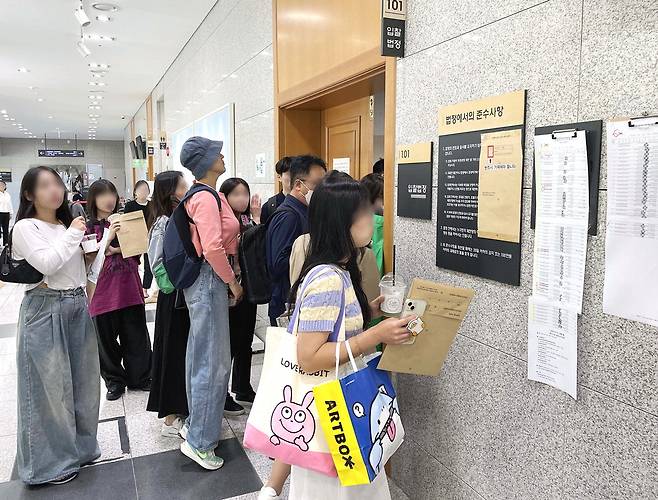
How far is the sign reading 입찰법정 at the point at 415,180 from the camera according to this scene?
227 centimetres

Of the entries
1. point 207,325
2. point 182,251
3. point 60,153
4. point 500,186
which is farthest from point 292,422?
point 60,153

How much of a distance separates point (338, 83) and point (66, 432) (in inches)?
95.9

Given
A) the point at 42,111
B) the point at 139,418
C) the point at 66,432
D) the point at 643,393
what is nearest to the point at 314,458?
the point at 643,393

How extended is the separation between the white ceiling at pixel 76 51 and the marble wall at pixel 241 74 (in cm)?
43

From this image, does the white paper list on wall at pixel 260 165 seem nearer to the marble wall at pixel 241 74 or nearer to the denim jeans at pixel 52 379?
the marble wall at pixel 241 74

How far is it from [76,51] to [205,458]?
8130 millimetres

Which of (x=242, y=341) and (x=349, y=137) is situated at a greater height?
(x=349, y=137)

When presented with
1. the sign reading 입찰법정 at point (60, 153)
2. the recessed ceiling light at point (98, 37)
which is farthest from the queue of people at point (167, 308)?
the sign reading 입찰법정 at point (60, 153)

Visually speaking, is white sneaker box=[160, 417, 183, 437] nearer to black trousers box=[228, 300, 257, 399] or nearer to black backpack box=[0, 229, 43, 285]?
black trousers box=[228, 300, 257, 399]

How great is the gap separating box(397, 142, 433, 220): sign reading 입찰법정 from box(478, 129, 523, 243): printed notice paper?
35 cm

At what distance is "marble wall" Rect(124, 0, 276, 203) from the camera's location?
4.57 m

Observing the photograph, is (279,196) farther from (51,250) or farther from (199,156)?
(51,250)

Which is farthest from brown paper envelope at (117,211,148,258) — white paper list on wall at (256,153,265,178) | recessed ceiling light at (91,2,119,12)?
recessed ceiling light at (91,2,119,12)

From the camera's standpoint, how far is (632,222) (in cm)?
136
